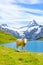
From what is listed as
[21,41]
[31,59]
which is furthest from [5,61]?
[21,41]

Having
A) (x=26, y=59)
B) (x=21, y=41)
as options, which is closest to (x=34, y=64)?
(x=26, y=59)

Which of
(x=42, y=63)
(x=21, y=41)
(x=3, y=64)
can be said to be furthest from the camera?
A: (x=21, y=41)

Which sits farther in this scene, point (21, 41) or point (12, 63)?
point (21, 41)

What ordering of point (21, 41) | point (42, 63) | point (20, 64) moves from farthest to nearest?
point (21, 41)
point (42, 63)
point (20, 64)

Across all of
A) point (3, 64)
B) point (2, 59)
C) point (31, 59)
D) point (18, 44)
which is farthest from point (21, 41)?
point (3, 64)

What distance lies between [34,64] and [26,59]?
2.38 meters

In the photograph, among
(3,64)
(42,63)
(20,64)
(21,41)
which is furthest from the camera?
(21,41)

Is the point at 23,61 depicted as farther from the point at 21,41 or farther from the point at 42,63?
the point at 21,41

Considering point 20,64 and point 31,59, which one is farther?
point 31,59

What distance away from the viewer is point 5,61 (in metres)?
21.5

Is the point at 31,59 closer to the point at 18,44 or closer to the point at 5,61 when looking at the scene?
the point at 5,61

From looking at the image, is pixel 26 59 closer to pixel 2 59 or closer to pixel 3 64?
pixel 2 59

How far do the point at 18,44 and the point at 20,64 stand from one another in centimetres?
1693

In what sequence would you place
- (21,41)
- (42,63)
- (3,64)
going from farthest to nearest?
(21,41), (42,63), (3,64)
